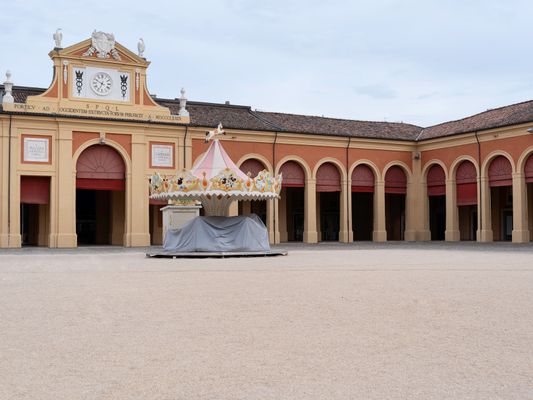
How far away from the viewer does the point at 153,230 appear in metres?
39.7

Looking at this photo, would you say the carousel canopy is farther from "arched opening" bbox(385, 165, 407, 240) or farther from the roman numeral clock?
"arched opening" bbox(385, 165, 407, 240)

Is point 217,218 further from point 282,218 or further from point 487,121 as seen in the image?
point 487,121

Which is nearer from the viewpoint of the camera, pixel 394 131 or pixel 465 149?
pixel 465 149

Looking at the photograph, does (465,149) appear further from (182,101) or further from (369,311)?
(369,311)

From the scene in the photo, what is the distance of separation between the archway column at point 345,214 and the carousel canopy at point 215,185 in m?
14.0

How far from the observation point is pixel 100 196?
137 ft

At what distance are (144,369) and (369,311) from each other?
4576 millimetres

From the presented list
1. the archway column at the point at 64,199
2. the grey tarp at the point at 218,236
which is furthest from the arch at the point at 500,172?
the archway column at the point at 64,199

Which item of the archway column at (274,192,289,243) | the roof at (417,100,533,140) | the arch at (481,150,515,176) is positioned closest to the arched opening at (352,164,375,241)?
the archway column at (274,192,289,243)

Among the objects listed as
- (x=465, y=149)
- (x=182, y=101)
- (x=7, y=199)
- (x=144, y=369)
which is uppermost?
(x=182, y=101)

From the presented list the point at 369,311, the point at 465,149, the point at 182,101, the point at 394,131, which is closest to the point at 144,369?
the point at 369,311

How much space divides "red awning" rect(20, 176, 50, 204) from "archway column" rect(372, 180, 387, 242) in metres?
19.8

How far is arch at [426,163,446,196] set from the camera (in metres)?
42.8

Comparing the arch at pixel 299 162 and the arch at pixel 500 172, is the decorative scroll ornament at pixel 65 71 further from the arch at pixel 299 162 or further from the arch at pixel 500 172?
the arch at pixel 500 172
